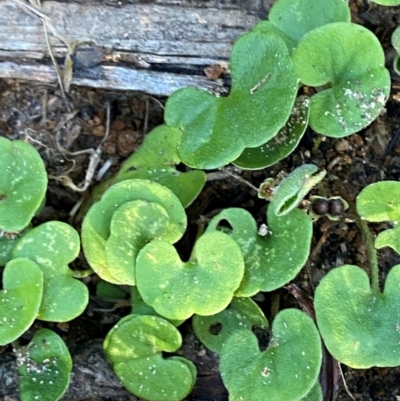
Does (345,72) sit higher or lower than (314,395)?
higher

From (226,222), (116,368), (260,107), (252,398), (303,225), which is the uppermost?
(260,107)

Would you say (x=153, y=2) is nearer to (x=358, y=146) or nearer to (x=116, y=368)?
(x=358, y=146)

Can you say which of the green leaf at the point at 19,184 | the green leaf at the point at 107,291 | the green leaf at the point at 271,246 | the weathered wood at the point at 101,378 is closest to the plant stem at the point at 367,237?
the green leaf at the point at 271,246

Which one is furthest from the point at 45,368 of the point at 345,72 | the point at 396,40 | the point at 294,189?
the point at 396,40

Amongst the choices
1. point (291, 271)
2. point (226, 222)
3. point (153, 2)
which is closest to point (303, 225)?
point (291, 271)

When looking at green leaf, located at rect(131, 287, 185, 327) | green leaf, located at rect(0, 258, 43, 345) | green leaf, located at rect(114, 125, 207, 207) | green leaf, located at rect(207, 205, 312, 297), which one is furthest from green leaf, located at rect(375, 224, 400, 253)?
green leaf, located at rect(0, 258, 43, 345)

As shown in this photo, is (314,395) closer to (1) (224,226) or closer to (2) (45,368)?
(1) (224,226)
